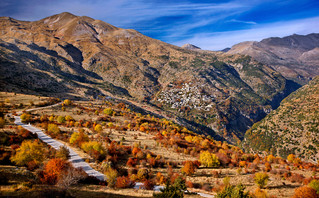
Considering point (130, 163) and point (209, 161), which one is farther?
point (209, 161)

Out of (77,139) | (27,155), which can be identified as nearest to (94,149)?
(77,139)

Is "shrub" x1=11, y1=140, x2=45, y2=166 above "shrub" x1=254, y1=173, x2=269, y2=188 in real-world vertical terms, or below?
above

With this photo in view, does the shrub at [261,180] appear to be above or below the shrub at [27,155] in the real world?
below

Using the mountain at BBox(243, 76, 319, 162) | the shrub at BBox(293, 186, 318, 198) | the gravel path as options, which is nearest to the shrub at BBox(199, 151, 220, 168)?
the shrub at BBox(293, 186, 318, 198)

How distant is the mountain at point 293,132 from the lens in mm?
107312

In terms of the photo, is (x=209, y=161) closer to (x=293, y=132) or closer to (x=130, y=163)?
(x=130, y=163)

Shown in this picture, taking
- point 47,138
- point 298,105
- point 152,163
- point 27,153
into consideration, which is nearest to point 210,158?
point 152,163

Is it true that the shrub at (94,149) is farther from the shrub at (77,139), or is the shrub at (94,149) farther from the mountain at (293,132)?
the mountain at (293,132)

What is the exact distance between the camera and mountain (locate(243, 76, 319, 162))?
107 meters

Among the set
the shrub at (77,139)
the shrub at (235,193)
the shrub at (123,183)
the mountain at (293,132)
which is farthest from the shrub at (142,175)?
the mountain at (293,132)

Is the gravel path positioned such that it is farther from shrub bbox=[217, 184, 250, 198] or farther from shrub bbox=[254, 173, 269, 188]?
shrub bbox=[254, 173, 269, 188]

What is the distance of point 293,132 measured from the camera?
121 meters

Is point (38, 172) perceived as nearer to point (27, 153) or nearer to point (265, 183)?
point (27, 153)

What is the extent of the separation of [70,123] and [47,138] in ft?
46.5
